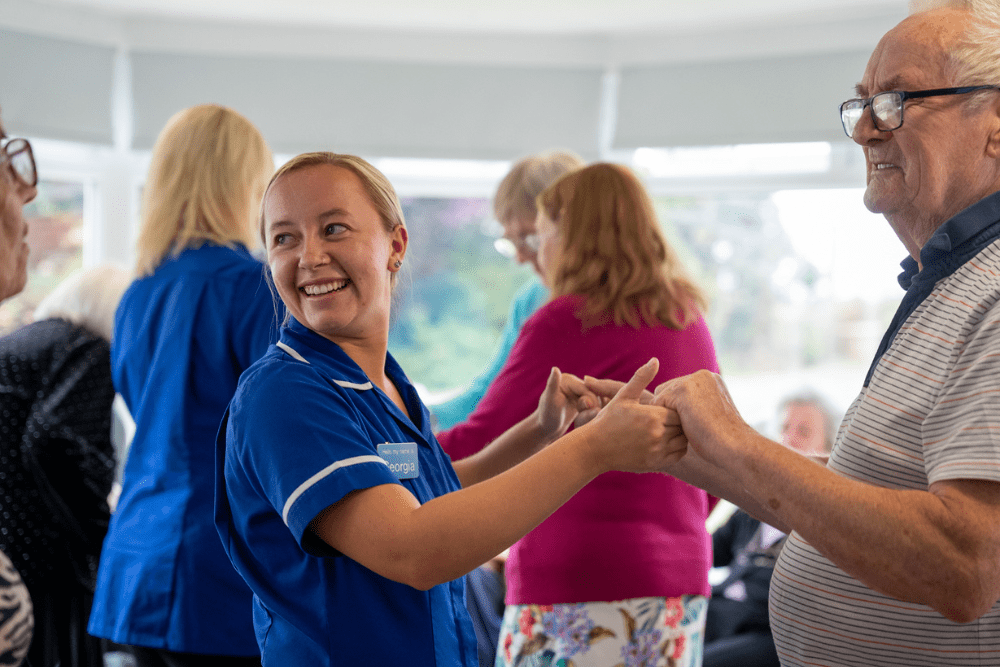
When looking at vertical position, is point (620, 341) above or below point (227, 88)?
below

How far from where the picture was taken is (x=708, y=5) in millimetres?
4172

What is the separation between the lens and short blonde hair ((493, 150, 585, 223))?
2.72 meters

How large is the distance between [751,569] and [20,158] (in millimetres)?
2813

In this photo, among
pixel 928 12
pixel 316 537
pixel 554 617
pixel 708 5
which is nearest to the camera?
pixel 316 537

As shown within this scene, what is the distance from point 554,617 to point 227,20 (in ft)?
12.7

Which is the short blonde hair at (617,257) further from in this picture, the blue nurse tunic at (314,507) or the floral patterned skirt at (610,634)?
the blue nurse tunic at (314,507)

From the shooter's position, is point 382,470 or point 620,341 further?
point 620,341

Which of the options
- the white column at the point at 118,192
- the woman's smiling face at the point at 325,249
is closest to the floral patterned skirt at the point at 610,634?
the woman's smiling face at the point at 325,249

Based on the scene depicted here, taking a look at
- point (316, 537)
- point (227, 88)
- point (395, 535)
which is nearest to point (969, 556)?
point (395, 535)

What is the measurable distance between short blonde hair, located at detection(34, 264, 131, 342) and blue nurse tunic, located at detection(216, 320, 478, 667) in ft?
4.77

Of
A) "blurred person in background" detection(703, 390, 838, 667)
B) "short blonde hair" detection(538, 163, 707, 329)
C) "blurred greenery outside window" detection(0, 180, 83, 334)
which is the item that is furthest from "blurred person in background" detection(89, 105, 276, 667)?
"blurred greenery outside window" detection(0, 180, 83, 334)

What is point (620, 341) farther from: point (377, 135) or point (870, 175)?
point (377, 135)

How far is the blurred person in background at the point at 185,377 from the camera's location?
1.76 meters

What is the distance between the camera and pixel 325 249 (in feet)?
4.18
